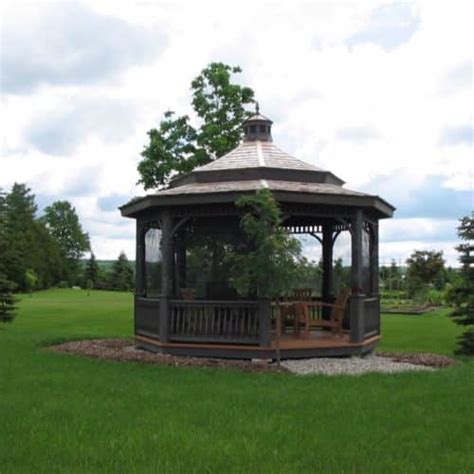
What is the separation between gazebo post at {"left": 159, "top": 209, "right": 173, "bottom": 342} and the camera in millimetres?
12969

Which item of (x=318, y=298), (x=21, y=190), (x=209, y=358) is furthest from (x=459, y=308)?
(x=21, y=190)

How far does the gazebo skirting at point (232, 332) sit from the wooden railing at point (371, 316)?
0.04 metres

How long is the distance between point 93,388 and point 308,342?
17.1ft

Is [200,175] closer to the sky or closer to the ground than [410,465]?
closer to the sky

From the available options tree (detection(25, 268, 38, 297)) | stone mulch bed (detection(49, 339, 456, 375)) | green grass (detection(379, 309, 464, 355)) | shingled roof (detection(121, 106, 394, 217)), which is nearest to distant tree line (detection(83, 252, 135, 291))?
tree (detection(25, 268, 38, 297))

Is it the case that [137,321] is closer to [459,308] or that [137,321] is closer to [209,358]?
[209,358]

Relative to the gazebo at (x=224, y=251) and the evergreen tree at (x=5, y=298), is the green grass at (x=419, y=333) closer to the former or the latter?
the gazebo at (x=224, y=251)

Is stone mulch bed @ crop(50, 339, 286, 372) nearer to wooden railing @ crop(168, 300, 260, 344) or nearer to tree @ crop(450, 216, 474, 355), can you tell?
wooden railing @ crop(168, 300, 260, 344)

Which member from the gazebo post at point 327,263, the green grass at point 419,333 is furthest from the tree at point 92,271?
the gazebo post at point 327,263

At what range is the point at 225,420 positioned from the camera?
7309mm

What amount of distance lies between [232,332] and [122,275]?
53.1 meters

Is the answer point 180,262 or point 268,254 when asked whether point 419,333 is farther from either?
point 268,254

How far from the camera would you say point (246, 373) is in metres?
10.8

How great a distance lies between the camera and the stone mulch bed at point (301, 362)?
1151 cm
